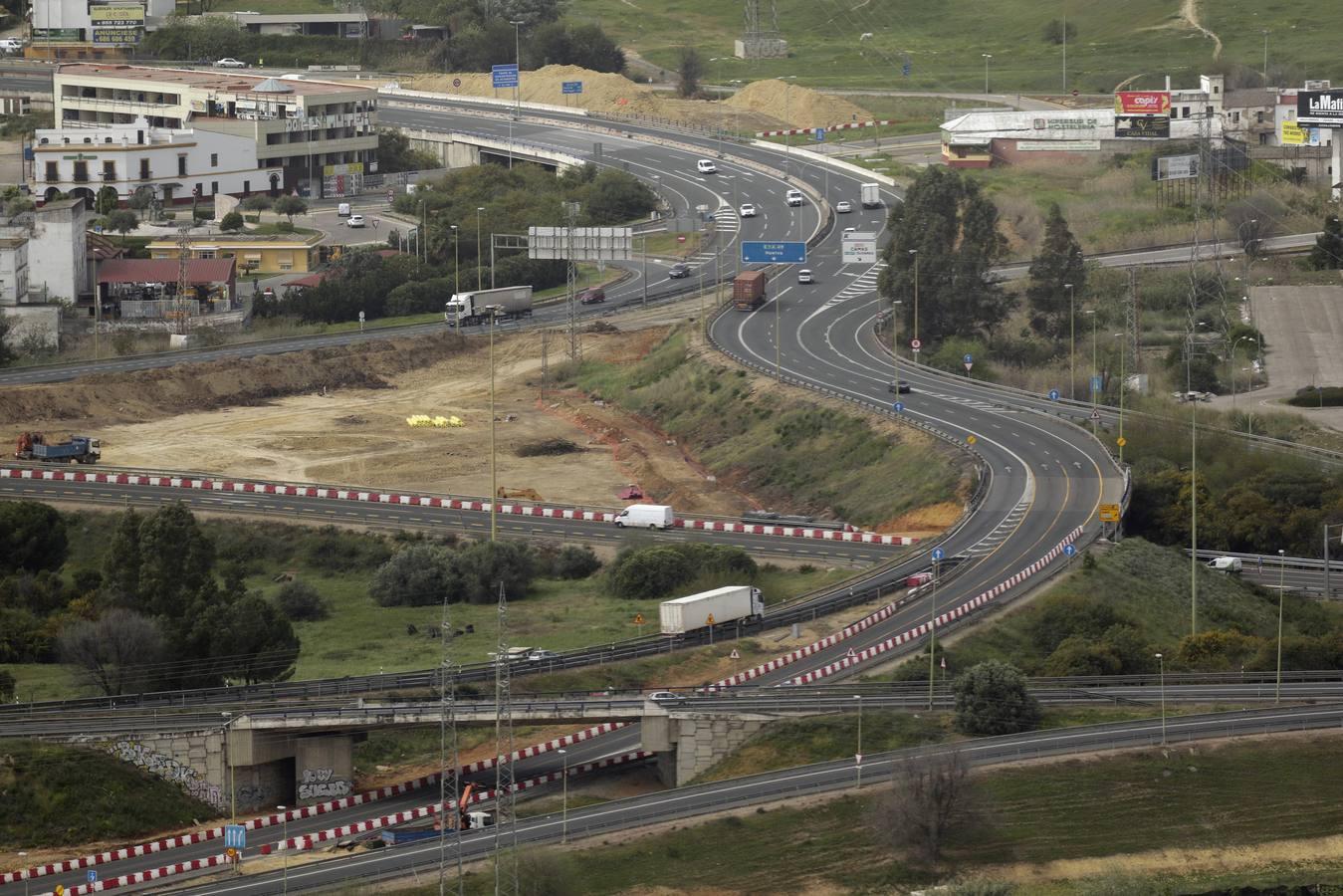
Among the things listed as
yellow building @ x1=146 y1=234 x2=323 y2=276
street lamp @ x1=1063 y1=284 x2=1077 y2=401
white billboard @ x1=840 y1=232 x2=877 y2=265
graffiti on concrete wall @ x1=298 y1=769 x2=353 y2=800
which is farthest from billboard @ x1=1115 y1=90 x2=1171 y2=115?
graffiti on concrete wall @ x1=298 y1=769 x2=353 y2=800

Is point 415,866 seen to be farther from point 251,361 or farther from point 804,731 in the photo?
point 251,361

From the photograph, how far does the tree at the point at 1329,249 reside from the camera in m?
163

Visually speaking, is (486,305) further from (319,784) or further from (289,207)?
(319,784)

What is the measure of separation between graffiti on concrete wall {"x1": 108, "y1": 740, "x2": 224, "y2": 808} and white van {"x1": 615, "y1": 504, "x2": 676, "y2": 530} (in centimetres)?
3797

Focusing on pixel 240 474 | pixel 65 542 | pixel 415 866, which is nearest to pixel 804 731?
pixel 415 866

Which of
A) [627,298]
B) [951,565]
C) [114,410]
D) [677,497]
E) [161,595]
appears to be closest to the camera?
[161,595]

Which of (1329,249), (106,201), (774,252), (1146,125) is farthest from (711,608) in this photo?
(1146,125)

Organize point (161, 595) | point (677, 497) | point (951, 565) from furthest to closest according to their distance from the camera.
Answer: point (677, 497)
point (951, 565)
point (161, 595)

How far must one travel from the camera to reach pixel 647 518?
371 ft

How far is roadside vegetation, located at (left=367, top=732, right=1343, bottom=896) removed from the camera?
69.3 m

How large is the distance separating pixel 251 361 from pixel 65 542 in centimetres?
4152

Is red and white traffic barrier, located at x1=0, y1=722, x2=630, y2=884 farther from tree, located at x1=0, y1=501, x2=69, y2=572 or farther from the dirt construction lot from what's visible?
the dirt construction lot

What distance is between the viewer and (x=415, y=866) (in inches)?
2697

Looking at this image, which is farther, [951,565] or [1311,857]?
[951,565]
